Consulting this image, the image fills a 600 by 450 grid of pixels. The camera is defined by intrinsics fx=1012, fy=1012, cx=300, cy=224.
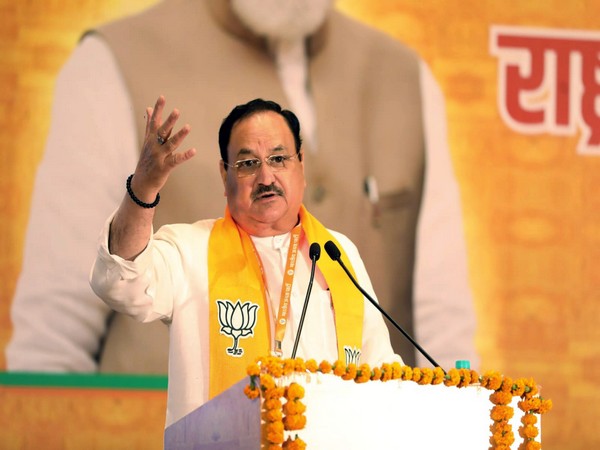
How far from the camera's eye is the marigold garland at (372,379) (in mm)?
2240

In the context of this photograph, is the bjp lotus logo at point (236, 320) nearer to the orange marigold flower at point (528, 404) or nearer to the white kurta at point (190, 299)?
the white kurta at point (190, 299)

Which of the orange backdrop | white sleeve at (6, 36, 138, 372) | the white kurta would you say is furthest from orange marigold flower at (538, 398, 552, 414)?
white sleeve at (6, 36, 138, 372)

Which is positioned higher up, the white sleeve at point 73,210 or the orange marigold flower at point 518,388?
the white sleeve at point 73,210

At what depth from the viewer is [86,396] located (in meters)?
4.99

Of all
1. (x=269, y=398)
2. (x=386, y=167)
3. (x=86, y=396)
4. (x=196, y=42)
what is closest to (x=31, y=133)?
(x=196, y=42)

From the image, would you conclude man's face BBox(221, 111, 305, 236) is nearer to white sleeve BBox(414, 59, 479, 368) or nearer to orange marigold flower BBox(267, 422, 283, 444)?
orange marigold flower BBox(267, 422, 283, 444)

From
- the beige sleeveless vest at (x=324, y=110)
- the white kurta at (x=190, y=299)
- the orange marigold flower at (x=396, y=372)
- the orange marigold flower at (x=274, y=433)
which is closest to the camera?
the orange marigold flower at (x=274, y=433)

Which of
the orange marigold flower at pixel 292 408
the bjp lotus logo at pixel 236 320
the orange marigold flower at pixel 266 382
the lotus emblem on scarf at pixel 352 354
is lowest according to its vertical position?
the orange marigold flower at pixel 292 408

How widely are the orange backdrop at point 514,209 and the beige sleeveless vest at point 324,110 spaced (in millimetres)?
172

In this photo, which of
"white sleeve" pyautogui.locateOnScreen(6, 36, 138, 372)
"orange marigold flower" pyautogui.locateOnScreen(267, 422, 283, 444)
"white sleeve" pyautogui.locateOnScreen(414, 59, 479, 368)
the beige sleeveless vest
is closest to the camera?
"orange marigold flower" pyautogui.locateOnScreen(267, 422, 283, 444)

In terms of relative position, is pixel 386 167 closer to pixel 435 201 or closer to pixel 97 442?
pixel 435 201

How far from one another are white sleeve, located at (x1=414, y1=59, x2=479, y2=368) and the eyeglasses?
204 cm

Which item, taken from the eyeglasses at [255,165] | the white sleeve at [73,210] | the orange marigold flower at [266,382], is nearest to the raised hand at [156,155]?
the eyeglasses at [255,165]

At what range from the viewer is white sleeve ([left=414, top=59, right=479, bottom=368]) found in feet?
17.7
